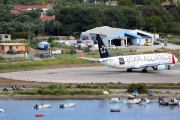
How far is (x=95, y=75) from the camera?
88.8m

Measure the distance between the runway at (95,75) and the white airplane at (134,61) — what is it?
87cm

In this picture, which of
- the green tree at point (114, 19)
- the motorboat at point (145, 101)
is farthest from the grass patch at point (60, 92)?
the green tree at point (114, 19)

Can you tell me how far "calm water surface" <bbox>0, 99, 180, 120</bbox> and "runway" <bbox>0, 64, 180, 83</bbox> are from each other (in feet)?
40.7

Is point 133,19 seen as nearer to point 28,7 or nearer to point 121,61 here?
point 28,7

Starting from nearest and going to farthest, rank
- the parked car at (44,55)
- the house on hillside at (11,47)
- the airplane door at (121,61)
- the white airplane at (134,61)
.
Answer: the white airplane at (134,61) < the airplane door at (121,61) < the parked car at (44,55) < the house on hillside at (11,47)

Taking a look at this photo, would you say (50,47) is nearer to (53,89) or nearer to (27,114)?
(53,89)

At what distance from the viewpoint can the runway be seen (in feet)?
276

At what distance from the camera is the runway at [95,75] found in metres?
84.2

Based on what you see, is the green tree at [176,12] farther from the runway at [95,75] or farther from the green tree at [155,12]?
the runway at [95,75]

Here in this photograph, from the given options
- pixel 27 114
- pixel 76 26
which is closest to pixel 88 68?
pixel 27 114

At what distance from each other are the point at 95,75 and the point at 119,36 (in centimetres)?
4168

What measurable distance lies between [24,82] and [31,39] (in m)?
49.6

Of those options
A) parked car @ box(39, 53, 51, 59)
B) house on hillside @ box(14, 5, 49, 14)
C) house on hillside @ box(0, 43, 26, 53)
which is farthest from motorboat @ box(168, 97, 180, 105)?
house on hillside @ box(14, 5, 49, 14)

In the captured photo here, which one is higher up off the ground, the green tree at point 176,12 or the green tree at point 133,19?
the green tree at point 176,12
